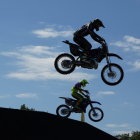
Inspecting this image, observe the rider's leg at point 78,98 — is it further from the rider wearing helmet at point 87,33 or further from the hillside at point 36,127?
the hillside at point 36,127

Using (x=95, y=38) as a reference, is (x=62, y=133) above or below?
below

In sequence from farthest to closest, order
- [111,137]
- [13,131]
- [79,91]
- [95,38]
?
1. [79,91]
2. [95,38]
3. [111,137]
4. [13,131]

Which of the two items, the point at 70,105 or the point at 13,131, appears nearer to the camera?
the point at 13,131

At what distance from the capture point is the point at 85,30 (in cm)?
1493

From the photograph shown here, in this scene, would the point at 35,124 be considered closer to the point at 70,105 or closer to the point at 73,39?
the point at 73,39

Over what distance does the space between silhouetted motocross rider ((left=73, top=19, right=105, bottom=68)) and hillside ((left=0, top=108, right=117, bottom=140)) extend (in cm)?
338

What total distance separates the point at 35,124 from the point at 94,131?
1964 mm

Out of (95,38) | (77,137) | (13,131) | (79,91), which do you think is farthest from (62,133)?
(79,91)

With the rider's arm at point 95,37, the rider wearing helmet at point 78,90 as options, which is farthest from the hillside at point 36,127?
the rider wearing helmet at point 78,90

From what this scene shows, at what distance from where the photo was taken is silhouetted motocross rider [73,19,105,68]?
14.5 m

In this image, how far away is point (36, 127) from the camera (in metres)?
12.5

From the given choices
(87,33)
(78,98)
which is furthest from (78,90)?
(87,33)

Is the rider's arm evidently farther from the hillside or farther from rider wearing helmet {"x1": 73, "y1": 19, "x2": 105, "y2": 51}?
the hillside

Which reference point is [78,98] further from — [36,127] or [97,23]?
[36,127]
